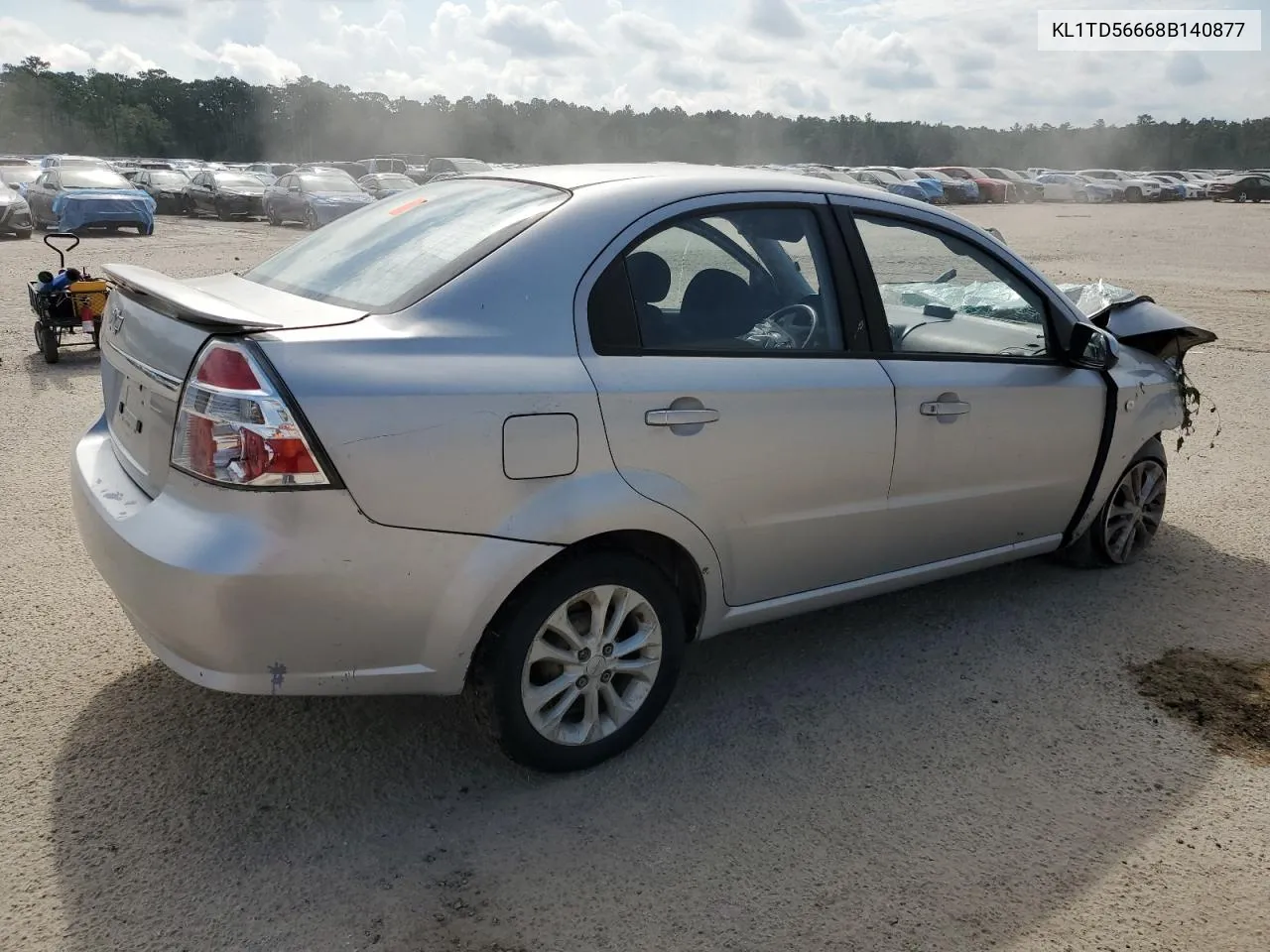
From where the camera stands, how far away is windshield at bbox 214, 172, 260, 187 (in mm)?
29438

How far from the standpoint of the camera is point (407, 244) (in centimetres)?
320

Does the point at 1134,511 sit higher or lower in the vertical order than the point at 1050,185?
lower

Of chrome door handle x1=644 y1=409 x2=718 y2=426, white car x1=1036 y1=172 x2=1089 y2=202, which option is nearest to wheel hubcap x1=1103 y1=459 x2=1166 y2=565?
chrome door handle x1=644 y1=409 x2=718 y2=426

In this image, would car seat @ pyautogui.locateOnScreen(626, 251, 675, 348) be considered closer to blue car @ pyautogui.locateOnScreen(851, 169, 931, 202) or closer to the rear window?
the rear window

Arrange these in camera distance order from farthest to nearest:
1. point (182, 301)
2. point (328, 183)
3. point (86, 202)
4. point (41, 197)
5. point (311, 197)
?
point (328, 183) < point (311, 197) < point (41, 197) < point (86, 202) < point (182, 301)

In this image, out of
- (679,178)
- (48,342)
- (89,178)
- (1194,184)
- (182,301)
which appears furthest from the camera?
(1194,184)

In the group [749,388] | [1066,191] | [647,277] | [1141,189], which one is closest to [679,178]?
[647,277]

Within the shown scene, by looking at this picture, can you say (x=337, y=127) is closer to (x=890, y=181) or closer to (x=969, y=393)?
(x=890, y=181)

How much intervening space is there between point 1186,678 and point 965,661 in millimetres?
779

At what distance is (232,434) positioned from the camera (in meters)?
2.50

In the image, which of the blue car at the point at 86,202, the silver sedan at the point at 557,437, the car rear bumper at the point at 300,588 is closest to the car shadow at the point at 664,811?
the silver sedan at the point at 557,437

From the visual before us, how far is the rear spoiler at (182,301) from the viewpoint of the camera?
2586mm

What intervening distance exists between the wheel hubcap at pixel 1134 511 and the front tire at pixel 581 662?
8.37 ft

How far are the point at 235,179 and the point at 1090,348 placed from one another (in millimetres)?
29743
